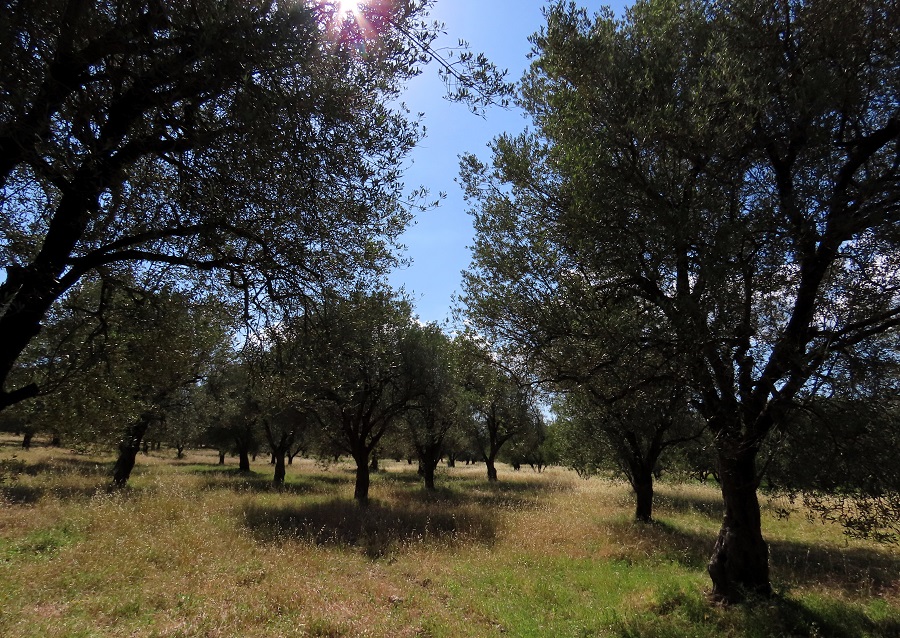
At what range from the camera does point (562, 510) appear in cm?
2138

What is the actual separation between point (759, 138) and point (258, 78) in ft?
23.9

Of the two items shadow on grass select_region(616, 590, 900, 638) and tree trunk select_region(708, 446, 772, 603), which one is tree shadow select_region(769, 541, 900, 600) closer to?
shadow on grass select_region(616, 590, 900, 638)

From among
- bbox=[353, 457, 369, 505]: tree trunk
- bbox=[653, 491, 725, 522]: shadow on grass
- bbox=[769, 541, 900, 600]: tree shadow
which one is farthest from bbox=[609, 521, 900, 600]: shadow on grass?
bbox=[353, 457, 369, 505]: tree trunk

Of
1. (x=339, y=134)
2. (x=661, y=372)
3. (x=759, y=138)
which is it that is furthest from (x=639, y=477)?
(x=339, y=134)

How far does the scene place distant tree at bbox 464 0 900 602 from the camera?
20.8 ft

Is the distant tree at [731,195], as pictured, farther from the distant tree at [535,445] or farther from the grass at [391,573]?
the distant tree at [535,445]

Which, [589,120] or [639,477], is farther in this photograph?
[639,477]

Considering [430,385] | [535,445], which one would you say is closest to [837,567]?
[430,385]

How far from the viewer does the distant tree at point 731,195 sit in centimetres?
635

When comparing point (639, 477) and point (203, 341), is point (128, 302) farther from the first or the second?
point (639, 477)

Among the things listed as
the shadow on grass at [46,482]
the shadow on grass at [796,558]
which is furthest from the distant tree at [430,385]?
the shadow on grass at [46,482]

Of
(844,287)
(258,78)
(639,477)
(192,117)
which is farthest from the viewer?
(639,477)

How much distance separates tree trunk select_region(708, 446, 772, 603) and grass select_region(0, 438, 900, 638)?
406 millimetres

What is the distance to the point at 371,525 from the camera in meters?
16.8
